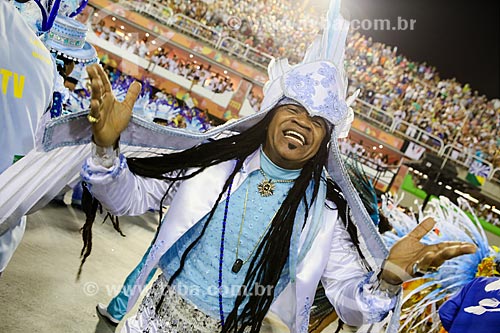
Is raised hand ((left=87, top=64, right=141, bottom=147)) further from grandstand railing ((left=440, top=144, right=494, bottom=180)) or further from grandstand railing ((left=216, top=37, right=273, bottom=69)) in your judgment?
grandstand railing ((left=440, top=144, right=494, bottom=180))

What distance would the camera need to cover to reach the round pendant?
1722mm

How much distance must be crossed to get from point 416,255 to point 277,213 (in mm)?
483

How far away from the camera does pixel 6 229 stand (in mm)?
1483

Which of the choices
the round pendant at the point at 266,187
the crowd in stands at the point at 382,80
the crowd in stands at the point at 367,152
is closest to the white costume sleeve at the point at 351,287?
the round pendant at the point at 266,187

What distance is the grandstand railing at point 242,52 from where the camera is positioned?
14008 mm

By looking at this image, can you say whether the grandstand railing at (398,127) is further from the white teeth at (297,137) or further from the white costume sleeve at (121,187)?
the white costume sleeve at (121,187)

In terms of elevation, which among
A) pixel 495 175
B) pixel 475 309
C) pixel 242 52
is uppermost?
pixel 242 52

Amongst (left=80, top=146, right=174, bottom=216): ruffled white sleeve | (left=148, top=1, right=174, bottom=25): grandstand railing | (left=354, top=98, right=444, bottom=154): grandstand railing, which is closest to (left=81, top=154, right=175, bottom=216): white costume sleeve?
(left=80, top=146, right=174, bottom=216): ruffled white sleeve

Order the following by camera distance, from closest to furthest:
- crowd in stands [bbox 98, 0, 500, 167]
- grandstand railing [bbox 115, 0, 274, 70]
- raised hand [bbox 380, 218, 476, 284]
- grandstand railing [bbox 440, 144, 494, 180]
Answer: raised hand [bbox 380, 218, 476, 284], grandstand railing [bbox 440, 144, 494, 180], grandstand railing [bbox 115, 0, 274, 70], crowd in stands [bbox 98, 0, 500, 167]

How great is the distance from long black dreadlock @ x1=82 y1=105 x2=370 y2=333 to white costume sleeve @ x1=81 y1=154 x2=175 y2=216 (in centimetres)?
6

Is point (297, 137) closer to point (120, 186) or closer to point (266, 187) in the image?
point (266, 187)

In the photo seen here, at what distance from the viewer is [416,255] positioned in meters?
1.55

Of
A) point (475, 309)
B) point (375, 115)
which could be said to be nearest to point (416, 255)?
point (475, 309)

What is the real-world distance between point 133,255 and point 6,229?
2865mm
